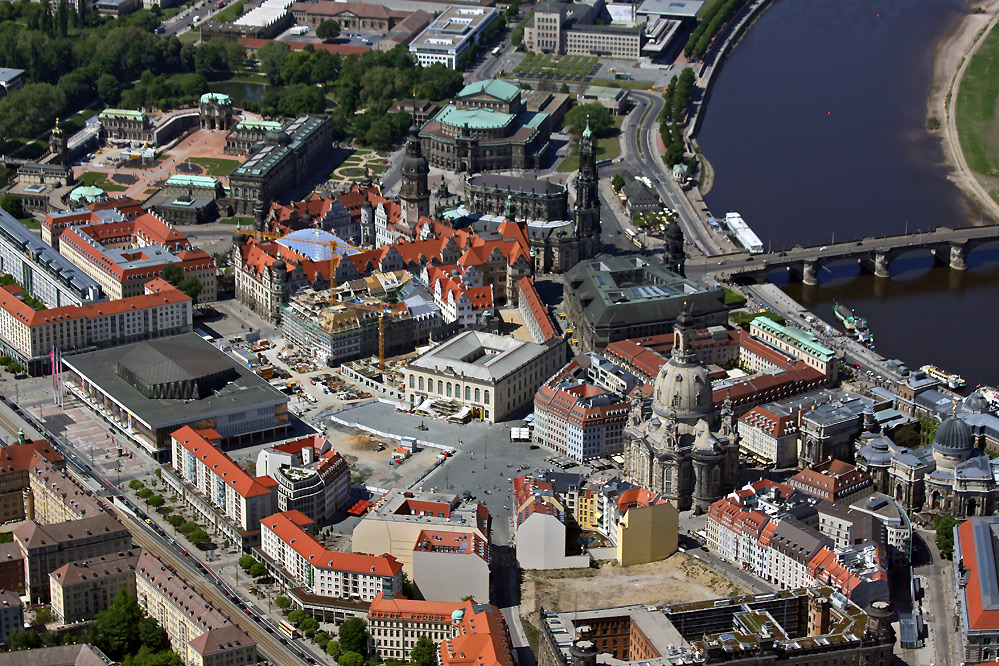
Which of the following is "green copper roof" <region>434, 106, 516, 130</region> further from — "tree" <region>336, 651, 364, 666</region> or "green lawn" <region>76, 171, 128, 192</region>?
"tree" <region>336, 651, 364, 666</region>

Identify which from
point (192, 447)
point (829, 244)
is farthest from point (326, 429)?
point (829, 244)

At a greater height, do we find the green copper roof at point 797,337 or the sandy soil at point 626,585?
the green copper roof at point 797,337

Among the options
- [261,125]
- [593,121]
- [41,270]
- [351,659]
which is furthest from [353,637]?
[593,121]

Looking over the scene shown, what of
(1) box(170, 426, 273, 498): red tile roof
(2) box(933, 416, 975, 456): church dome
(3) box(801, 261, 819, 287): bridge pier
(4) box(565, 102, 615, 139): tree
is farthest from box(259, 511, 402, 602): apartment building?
(4) box(565, 102, 615, 139): tree

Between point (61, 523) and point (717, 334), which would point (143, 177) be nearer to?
point (717, 334)

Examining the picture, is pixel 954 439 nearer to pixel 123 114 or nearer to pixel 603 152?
pixel 603 152

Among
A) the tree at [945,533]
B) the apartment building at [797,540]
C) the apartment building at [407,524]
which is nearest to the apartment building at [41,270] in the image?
the apartment building at [407,524]

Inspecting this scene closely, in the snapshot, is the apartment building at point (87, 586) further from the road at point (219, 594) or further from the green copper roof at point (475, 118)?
the green copper roof at point (475, 118)
